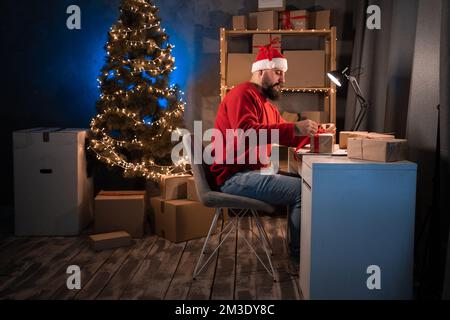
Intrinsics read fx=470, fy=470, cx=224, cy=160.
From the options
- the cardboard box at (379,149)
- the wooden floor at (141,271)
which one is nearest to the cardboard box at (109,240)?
the wooden floor at (141,271)

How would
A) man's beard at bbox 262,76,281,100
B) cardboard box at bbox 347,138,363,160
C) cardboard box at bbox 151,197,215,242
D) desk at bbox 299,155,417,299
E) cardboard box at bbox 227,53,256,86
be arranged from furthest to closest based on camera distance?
cardboard box at bbox 227,53,256,86, cardboard box at bbox 151,197,215,242, man's beard at bbox 262,76,281,100, cardboard box at bbox 347,138,363,160, desk at bbox 299,155,417,299

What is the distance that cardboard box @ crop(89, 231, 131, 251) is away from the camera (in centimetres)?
327

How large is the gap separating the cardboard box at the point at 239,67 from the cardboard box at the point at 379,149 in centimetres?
222

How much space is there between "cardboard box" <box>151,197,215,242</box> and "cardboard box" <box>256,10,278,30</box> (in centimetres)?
178

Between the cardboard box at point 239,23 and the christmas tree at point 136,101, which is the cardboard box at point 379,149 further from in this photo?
the cardboard box at point 239,23

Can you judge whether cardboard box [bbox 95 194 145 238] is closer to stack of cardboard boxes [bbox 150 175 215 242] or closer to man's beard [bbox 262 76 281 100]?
stack of cardboard boxes [bbox 150 175 215 242]

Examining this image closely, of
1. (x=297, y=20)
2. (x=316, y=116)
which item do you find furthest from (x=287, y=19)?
(x=316, y=116)

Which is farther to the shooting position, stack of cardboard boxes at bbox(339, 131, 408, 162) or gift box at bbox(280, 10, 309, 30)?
gift box at bbox(280, 10, 309, 30)

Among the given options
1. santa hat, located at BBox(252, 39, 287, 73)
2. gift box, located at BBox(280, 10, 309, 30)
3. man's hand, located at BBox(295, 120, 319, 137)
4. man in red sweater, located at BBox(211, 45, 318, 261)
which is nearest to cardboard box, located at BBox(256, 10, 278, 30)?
gift box, located at BBox(280, 10, 309, 30)

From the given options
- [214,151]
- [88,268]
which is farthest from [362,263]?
[88,268]

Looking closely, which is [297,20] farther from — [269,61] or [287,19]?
[269,61]

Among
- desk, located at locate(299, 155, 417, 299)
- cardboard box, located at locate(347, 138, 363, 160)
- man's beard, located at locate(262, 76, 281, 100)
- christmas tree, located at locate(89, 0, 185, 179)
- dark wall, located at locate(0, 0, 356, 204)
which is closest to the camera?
desk, located at locate(299, 155, 417, 299)

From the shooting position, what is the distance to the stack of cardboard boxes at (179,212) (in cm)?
347
